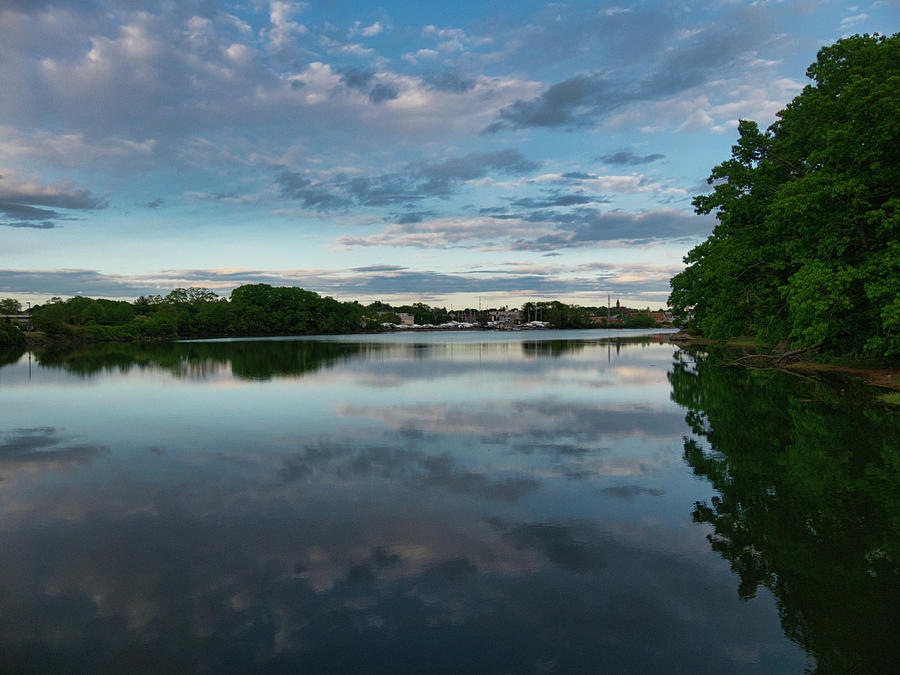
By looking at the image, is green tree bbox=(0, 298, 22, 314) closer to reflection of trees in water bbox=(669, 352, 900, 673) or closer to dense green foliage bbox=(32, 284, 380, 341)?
dense green foliage bbox=(32, 284, 380, 341)

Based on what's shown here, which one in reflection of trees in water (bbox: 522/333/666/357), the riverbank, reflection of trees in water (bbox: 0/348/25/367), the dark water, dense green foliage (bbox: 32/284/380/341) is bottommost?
reflection of trees in water (bbox: 0/348/25/367)

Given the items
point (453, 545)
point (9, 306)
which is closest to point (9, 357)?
point (453, 545)

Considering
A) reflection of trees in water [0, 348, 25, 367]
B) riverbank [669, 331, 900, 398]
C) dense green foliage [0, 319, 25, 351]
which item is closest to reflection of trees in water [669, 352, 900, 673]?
riverbank [669, 331, 900, 398]

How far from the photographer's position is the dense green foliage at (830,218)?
984 inches

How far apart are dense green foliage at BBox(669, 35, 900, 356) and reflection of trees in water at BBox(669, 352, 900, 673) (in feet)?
23.1

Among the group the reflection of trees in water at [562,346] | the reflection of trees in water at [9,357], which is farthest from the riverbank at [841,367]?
the reflection of trees in water at [9,357]

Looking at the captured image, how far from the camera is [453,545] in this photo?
9.09m

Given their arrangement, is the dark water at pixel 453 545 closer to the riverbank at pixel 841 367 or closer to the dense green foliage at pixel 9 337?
the riverbank at pixel 841 367

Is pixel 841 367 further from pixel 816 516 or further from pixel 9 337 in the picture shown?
pixel 9 337

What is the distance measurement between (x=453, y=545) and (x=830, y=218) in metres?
27.9

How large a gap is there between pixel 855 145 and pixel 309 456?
28.6 m

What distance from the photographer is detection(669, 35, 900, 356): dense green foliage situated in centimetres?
2498

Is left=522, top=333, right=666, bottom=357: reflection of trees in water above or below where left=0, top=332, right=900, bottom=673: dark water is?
above

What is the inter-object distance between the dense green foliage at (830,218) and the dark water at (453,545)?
7791 mm
